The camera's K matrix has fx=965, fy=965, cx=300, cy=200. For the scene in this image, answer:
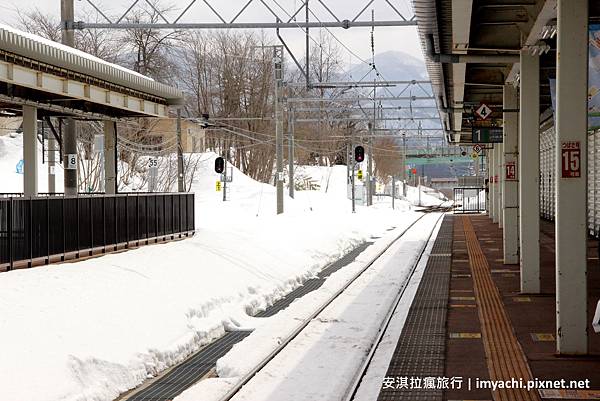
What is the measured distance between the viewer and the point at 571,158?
1041 cm

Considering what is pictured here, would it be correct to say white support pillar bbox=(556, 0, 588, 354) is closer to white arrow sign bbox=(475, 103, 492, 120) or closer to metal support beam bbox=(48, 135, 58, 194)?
white arrow sign bbox=(475, 103, 492, 120)

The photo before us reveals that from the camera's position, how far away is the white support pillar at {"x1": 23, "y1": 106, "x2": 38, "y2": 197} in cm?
1847

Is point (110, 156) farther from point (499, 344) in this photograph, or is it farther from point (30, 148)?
point (499, 344)

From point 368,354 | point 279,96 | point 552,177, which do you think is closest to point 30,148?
point 368,354

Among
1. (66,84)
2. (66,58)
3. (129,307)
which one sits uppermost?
(66,58)

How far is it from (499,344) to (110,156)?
47.2 feet

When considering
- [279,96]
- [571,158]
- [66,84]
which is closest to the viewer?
[571,158]

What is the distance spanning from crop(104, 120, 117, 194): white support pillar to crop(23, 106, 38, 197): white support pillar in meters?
4.98

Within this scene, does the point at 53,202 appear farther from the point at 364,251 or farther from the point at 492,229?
the point at 492,229

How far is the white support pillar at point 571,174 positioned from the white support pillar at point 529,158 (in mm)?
5113

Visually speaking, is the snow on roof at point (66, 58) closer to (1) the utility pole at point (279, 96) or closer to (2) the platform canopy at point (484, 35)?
(2) the platform canopy at point (484, 35)

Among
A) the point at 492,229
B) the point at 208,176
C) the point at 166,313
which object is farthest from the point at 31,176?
the point at 208,176

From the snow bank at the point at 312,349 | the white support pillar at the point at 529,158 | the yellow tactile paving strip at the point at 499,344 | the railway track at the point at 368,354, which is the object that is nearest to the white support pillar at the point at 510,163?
the yellow tactile paving strip at the point at 499,344

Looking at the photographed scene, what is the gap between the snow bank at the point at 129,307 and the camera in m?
10.1
